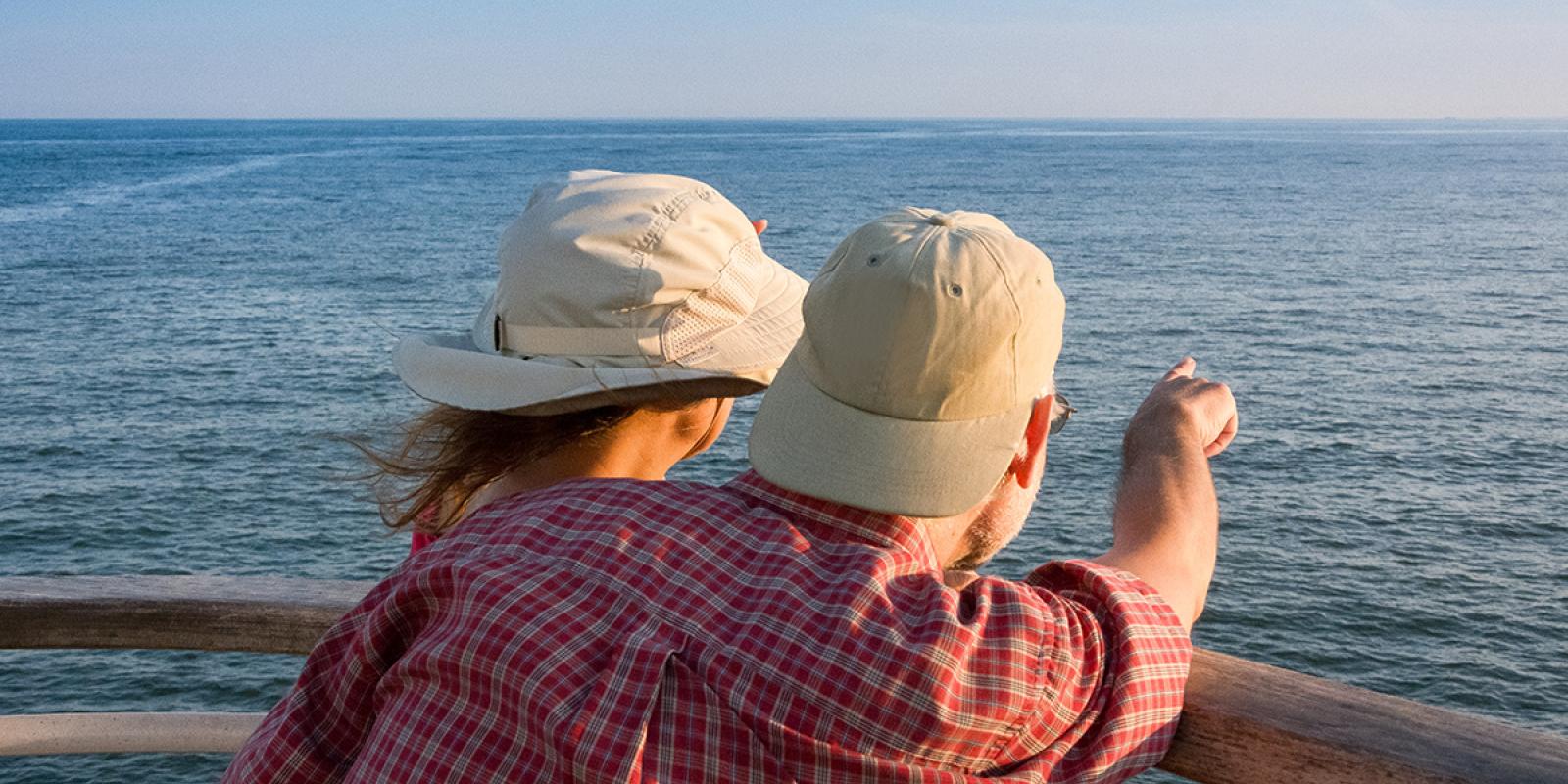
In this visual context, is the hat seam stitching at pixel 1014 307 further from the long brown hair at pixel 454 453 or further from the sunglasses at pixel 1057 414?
the long brown hair at pixel 454 453

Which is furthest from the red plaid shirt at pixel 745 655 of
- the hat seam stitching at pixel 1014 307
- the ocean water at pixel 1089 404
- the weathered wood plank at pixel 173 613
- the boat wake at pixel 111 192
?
the boat wake at pixel 111 192

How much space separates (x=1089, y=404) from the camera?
86.0 feet

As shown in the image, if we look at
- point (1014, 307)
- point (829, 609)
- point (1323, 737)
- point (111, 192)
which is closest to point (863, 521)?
point (829, 609)

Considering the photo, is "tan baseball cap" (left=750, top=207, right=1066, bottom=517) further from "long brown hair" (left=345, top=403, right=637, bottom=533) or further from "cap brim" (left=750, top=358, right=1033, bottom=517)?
"long brown hair" (left=345, top=403, right=637, bottom=533)

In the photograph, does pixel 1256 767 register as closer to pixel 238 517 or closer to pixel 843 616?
pixel 843 616

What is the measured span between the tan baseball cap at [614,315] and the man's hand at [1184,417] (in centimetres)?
54

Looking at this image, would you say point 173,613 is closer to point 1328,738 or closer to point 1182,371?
point 1182,371

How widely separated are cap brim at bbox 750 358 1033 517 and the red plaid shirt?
3cm

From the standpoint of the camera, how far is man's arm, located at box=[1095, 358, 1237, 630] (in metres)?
1.82

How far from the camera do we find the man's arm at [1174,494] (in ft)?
5.96

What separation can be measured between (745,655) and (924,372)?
0.38m

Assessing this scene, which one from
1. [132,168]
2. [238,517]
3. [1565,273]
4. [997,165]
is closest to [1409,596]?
[238,517]

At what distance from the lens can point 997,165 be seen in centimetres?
11094

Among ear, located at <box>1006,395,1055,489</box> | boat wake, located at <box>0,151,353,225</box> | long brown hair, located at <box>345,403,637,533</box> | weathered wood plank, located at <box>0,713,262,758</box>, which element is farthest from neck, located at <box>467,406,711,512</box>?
boat wake, located at <box>0,151,353,225</box>
